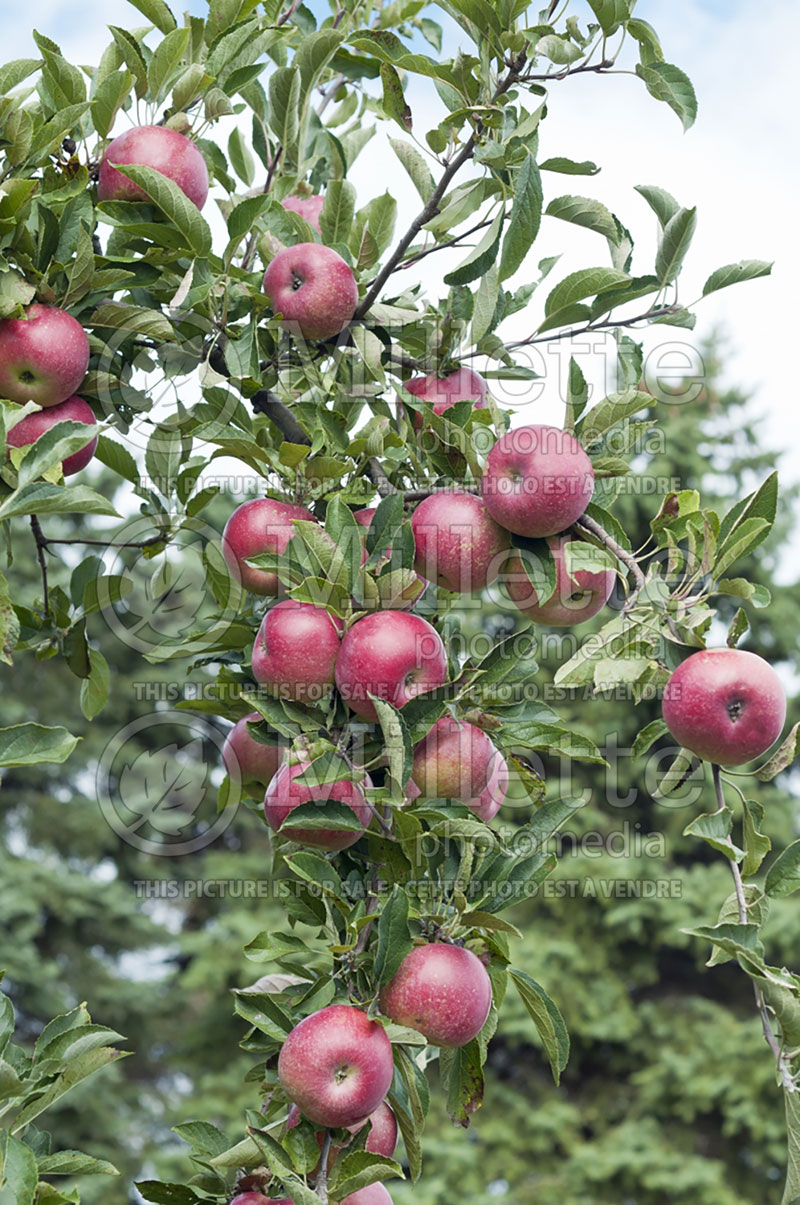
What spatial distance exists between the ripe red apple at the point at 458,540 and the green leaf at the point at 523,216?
0.26 meters

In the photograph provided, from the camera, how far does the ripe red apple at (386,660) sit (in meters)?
1.07

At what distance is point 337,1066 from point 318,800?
234 millimetres

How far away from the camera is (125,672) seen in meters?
9.17

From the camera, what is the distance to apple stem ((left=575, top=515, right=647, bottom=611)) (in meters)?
1.06

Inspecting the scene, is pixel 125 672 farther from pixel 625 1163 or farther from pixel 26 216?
pixel 26 216

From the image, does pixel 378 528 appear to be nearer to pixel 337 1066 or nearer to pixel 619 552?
pixel 619 552

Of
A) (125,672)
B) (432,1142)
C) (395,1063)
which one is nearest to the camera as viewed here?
(395,1063)

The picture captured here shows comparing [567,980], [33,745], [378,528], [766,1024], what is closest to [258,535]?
[378,528]

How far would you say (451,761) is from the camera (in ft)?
3.65

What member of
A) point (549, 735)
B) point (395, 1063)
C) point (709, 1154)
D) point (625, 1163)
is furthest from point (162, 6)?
point (709, 1154)

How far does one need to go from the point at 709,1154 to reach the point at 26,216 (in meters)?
7.05

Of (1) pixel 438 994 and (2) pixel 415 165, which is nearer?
(1) pixel 438 994

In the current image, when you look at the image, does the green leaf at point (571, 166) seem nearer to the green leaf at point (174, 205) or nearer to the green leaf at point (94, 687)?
the green leaf at point (174, 205)

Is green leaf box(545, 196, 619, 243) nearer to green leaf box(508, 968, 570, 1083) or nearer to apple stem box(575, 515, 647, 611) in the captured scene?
apple stem box(575, 515, 647, 611)
